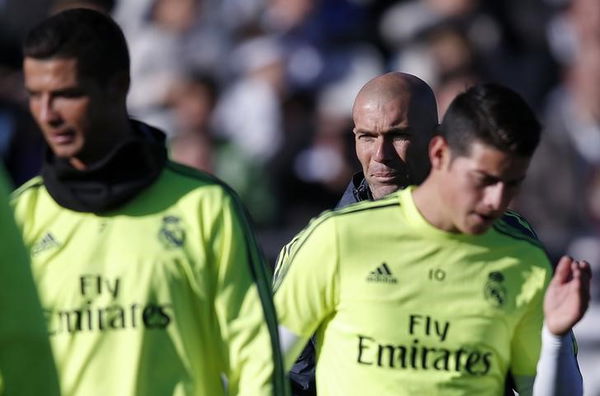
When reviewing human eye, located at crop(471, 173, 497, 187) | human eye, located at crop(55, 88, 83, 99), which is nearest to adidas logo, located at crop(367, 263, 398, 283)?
human eye, located at crop(471, 173, 497, 187)

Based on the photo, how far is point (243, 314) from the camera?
193 inches

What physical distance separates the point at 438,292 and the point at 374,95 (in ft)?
4.75

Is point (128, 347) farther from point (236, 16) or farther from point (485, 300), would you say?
point (236, 16)

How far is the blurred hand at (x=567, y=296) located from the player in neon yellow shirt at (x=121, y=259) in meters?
0.94

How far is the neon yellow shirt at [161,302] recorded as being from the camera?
4883 mm

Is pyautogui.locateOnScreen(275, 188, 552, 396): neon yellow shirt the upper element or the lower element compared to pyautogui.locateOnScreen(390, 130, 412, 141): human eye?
lower

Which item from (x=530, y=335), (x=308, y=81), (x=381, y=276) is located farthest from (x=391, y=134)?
(x=308, y=81)

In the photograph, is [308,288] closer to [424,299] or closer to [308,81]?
[424,299]

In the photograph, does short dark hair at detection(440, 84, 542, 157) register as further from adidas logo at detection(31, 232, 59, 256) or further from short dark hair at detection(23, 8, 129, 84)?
adidas logo at detection(31, 232, 59, 256)

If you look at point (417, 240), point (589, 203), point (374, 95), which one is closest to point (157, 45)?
point (589, 203)

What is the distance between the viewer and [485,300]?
5410 millimetres

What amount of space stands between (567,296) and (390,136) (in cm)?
159

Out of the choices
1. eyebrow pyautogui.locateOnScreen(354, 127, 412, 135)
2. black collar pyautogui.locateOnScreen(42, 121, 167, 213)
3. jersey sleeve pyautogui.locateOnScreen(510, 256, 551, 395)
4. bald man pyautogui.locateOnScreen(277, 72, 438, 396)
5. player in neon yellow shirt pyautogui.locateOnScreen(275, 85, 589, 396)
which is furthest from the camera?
eyebrow pyautogui.locateOnScreen(354, 127, 412, 135)

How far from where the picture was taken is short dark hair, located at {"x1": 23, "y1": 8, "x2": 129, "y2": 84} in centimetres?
490
